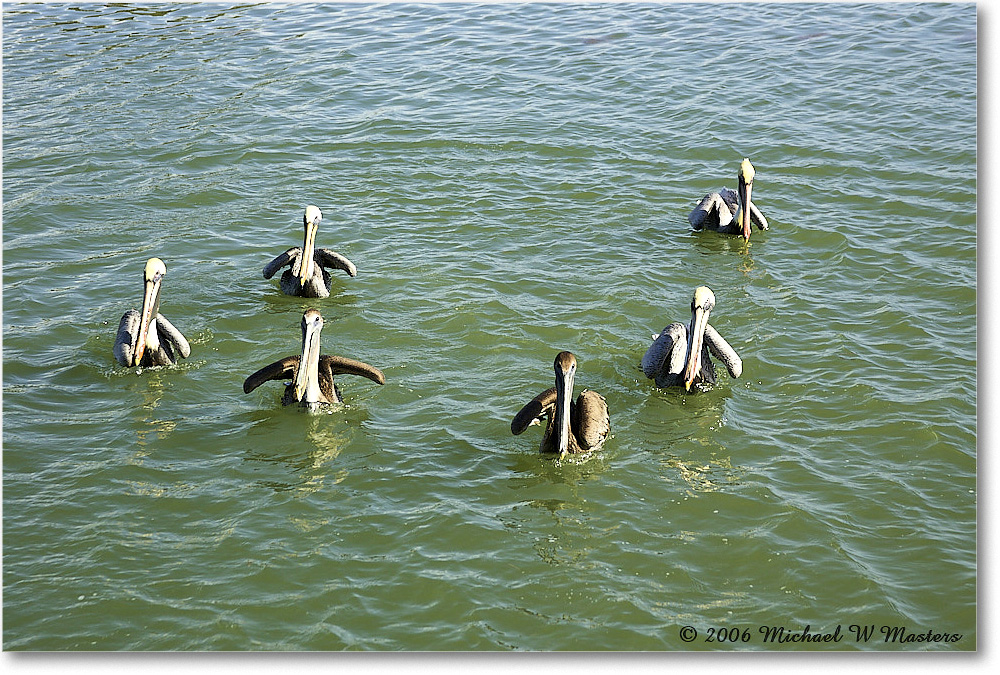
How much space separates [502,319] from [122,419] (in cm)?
421

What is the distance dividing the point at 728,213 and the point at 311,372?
6.43 meters

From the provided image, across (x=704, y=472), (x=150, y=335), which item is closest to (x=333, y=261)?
(x=150, y=335)

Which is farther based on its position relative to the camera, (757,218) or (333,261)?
(757,218)

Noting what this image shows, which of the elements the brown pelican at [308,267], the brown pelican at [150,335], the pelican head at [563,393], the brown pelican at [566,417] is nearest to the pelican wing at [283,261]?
the brown pelican at [308,267]

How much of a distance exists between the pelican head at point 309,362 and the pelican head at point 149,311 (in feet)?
5.88

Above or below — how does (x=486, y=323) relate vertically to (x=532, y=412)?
below

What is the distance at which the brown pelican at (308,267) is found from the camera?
39.8 feet

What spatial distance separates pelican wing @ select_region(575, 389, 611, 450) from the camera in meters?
9.43

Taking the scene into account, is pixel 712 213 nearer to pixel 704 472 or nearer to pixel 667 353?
pixel 667 353

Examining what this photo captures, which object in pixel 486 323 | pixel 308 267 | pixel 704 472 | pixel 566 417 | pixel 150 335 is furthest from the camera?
pixel 308 267

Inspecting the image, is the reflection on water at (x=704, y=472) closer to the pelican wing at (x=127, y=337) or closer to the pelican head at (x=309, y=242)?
the pelican head at (x=309, y=242)

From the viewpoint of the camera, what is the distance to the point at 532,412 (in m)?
9.19

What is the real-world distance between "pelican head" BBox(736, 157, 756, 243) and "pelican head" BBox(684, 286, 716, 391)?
3482 mm

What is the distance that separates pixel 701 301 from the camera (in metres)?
10.1
